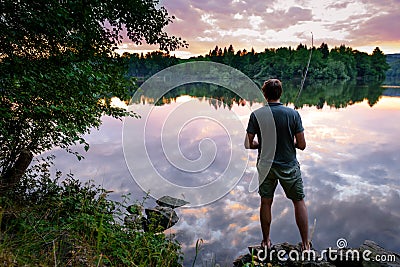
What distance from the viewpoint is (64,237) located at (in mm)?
2445

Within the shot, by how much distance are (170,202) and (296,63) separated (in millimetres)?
75652

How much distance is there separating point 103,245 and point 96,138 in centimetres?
936

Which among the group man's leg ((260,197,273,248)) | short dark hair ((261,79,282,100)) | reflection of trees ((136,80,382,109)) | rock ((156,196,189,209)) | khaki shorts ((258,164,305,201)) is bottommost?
rock ((156,196,189,209))

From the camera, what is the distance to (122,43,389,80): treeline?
232 feet

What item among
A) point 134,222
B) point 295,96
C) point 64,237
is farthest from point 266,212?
point 295,96

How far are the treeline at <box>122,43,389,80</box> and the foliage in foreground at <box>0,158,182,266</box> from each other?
61.6 metres

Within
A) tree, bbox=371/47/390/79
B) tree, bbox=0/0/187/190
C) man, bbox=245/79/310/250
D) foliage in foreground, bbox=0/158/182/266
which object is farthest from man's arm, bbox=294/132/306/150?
tree, bbox=371/47/390/79

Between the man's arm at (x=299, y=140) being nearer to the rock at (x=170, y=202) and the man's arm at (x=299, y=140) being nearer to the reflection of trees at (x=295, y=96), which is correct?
the rock at (x=170, y=202)

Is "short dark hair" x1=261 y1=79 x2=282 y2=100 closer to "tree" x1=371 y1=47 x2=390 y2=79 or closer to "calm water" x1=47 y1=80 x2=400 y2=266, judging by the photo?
"calm water" x1=47 y1=80 x2=400 y2=266

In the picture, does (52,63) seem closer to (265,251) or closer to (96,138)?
(265,251)

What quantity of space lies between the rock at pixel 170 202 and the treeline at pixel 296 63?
197 ft

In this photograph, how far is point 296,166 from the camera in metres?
3.15

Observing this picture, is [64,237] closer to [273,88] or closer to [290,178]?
[290,178]

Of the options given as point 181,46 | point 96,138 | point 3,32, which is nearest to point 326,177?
point 181,46
